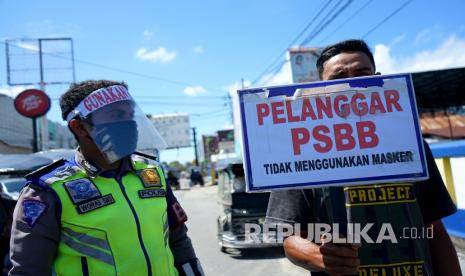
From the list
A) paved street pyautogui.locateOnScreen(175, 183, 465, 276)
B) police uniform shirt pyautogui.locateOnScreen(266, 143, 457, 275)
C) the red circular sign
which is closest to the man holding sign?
police uniform shirt pyautogui.locateOnScreen(266, 143, 457, 275)

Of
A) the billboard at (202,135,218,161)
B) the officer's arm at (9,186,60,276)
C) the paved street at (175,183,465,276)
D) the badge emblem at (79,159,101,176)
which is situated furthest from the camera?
the billboard at (202,135,218,161)

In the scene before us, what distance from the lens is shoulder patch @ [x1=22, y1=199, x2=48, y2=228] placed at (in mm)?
1650

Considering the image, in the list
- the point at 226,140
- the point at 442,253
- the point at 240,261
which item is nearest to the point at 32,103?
the point at 240,261

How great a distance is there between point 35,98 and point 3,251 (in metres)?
19.7

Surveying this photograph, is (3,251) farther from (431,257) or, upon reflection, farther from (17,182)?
(17,182)

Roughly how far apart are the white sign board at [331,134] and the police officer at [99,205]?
0.59 m

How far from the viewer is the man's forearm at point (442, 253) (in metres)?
1.81

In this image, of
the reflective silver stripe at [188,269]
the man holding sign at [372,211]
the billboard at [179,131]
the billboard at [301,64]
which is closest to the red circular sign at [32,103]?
the billboard at [301,64]

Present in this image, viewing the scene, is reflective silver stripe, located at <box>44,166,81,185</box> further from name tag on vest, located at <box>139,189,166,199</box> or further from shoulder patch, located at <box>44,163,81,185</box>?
name tag on vest, located at <box>139,189,166,199</box>

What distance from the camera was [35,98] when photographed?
2167 cm

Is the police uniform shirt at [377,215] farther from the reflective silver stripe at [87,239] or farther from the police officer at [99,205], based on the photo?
the reflective silver stripe at [87,239]

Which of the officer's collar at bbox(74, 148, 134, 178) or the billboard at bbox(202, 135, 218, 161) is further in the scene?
the billboard at bbox(202, 135, 218, 161)

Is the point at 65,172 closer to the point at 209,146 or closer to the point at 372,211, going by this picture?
the point at 372,211

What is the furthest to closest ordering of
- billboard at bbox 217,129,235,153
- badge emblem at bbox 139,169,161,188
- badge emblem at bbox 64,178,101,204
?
billboard at bbox 217,129,235,153, badge emblem at bbox 139,169,161,188, badge emblem at bbox 64,178,101,204
